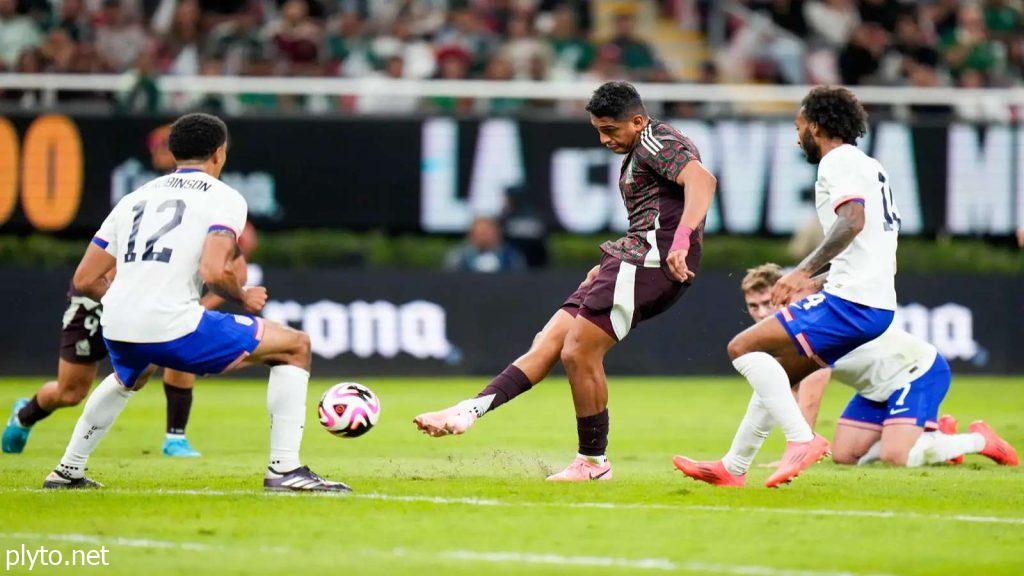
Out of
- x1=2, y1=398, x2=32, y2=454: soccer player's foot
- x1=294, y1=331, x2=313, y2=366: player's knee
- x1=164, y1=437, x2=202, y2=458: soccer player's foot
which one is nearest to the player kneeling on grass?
x1=294, y1=331, x2=313, y2=366: player's knee

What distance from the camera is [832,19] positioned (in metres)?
24.2

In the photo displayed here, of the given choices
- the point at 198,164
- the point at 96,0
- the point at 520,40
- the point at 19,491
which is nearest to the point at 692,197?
the point at 198,164

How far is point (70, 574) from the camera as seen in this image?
21.9ft

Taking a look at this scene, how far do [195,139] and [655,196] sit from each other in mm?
2644

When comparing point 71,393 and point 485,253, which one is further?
point 485,253

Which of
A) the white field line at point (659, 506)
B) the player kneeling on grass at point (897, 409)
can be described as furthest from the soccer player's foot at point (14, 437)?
the player kneeling on grass at point (897, 409)

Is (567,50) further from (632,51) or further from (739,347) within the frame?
(739,347)

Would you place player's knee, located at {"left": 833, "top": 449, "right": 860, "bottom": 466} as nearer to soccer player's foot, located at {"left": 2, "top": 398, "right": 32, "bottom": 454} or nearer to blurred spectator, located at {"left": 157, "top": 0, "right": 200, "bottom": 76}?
soccer player's foot, located at {"left": 2, "top": 398, "right": 32, "bottom": 454}

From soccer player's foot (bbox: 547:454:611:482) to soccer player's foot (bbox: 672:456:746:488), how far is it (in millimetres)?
549

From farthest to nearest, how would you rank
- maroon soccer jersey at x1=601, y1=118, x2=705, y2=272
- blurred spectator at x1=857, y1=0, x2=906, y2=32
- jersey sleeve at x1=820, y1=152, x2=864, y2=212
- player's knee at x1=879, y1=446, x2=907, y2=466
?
blurred spectator at x1=857, y1=0, x2=906, y2=32 < player's knee at x1=879, y1=446, x2=907, y2=466 < maroon soccer jersey at x1=601, y1=118, x2=705, y2=272 < jersey sleeve at x1=820, y1=152, x2=864, y2=212

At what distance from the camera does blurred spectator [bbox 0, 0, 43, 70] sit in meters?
20.8

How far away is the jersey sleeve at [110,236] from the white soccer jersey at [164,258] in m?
0.08

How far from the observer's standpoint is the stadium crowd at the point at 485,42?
20.9m

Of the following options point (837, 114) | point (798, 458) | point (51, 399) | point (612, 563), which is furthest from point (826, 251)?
point (51, 399)
